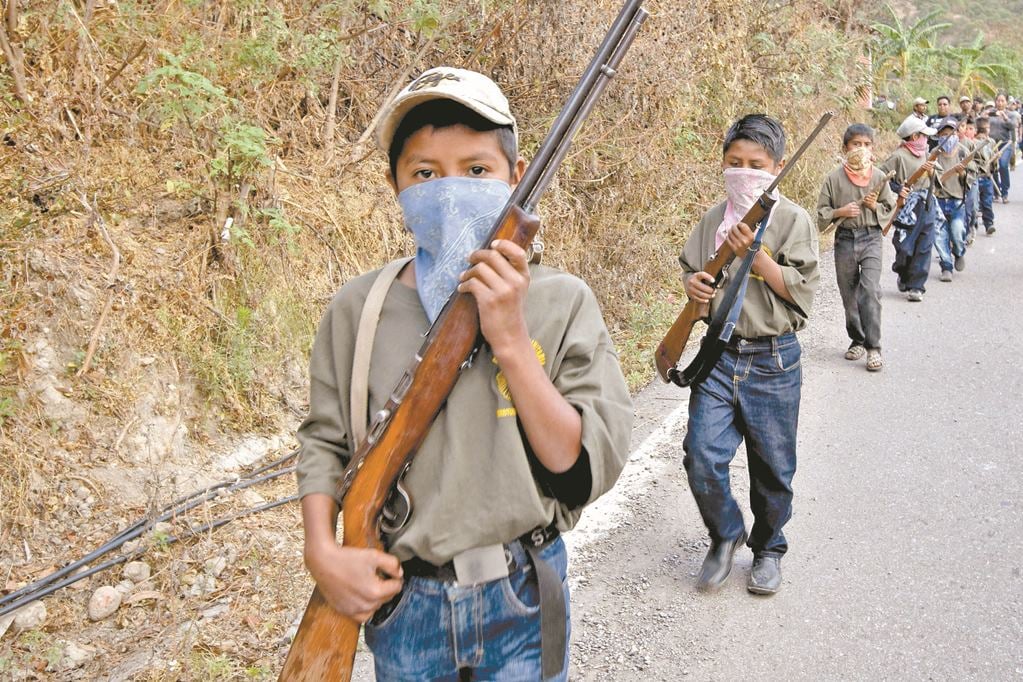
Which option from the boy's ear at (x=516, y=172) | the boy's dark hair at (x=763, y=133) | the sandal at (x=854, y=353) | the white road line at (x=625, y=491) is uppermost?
the boy's ear at (x=516, y=172)

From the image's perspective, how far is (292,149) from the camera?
6.20 meters

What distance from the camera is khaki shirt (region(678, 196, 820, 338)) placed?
12.0ft

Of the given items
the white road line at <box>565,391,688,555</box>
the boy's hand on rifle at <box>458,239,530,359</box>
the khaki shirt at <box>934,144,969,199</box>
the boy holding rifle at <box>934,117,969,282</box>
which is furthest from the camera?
the khaki shirt at <box>934,144,969,199</box>

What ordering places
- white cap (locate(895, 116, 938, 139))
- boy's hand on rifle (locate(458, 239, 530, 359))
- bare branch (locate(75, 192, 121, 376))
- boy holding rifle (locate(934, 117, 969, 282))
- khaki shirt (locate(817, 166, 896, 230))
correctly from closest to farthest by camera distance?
boy's hand on rifle (locate(458, 239, 530, 359)) < bare branch (locate(75, 192, 121, 376)) < khaki shirt (locate(817, 166, 896, 230)) < white cap (locate(895, 116, 938, 139)) < boy holding rifle (locate(934, 117, 969, 282))

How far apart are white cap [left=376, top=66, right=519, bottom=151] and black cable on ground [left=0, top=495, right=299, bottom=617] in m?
2.61

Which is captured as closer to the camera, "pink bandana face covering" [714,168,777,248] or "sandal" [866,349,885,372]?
"pink bandana face covering" [714,168,777,248]

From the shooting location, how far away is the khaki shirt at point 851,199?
752 cm

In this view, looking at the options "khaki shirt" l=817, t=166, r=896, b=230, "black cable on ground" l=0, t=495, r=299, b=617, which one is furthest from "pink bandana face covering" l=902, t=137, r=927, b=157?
"black cable on ground" l=0, t=495, r=299, b=617

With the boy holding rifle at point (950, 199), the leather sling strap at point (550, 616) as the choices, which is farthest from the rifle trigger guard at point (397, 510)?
the boy holding rifle at point (950, 199)

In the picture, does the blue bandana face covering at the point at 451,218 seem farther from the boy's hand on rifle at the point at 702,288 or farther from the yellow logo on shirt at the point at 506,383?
the boy's hand on rifle at the point at 702,288

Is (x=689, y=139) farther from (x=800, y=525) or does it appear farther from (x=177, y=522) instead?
(x=177, y=522)

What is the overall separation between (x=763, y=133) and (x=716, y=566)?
1.82 meters

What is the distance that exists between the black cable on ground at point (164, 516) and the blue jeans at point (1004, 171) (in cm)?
1653

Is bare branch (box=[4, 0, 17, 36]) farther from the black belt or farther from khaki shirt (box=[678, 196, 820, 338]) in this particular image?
the black belt
